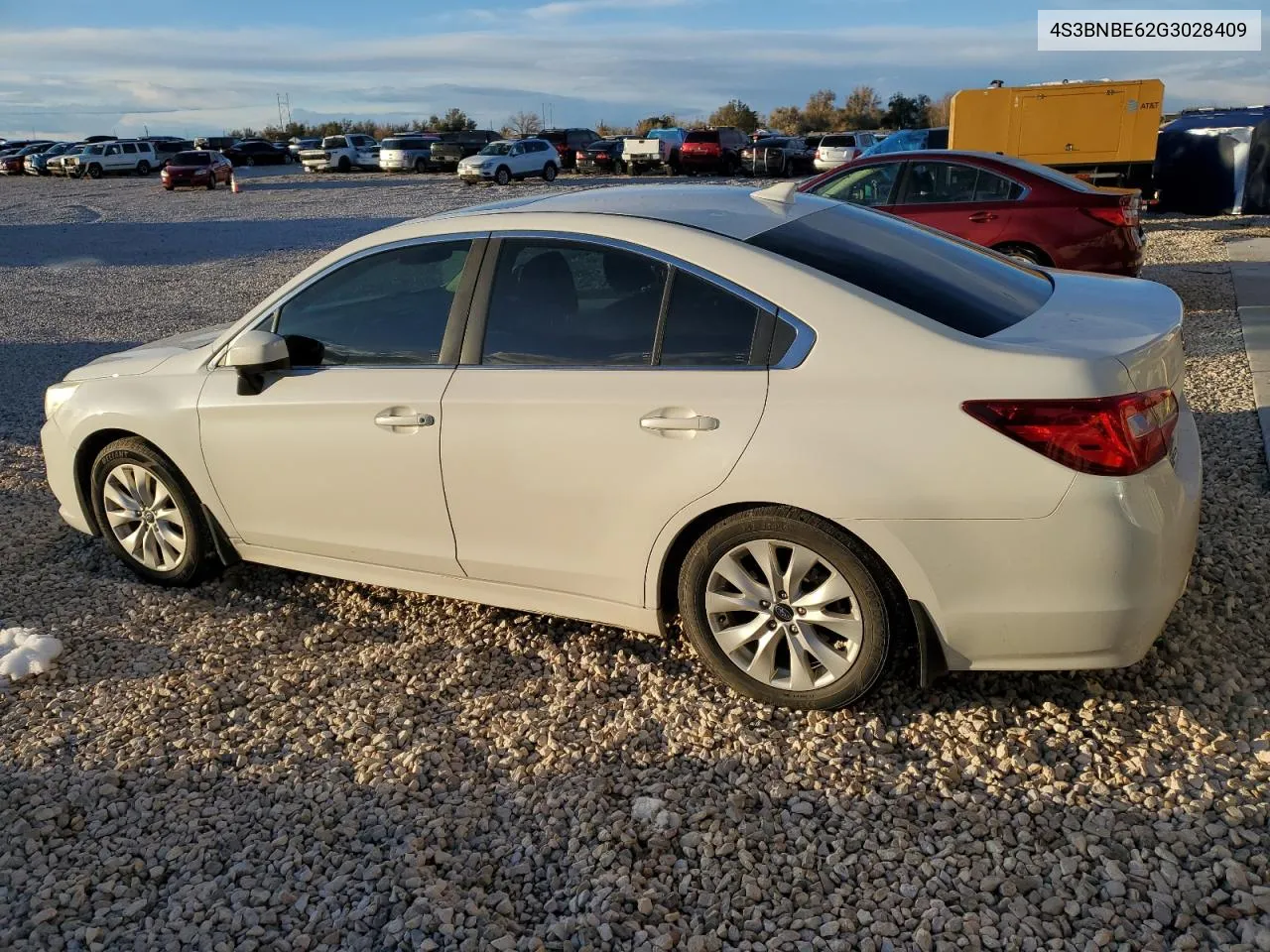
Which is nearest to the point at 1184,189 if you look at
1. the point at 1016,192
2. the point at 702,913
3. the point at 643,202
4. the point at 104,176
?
the point at 1016,192

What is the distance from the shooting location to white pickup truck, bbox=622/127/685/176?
Answer: 122ft

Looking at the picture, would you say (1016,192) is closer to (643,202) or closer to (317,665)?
(643,202)

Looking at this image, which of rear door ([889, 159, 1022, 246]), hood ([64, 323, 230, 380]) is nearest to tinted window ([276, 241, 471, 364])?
hood ([64, 323, 230, 380])

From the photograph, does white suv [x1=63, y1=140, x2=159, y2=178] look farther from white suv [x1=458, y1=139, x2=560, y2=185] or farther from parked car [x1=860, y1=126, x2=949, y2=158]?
parked car [x1=860, y1=126, x2=949, y2=158]

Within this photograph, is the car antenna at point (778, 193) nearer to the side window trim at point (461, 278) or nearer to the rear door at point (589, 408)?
the rear door at point (589, 408)

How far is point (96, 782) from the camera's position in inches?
132

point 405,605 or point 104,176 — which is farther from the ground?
point 104,176

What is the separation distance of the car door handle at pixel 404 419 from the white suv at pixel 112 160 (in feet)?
157

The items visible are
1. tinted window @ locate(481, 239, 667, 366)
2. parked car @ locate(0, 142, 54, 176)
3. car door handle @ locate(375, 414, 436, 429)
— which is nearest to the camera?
tinted window @ locate(481, 239, 667, 366)

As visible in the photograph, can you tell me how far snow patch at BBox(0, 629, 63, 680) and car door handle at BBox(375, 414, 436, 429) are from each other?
64.1 inches

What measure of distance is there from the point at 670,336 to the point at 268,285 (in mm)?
12423

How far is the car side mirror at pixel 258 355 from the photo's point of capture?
407cm

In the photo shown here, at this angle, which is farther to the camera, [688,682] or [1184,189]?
[1184,189]

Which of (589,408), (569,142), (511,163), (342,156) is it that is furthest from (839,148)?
(589,408)
